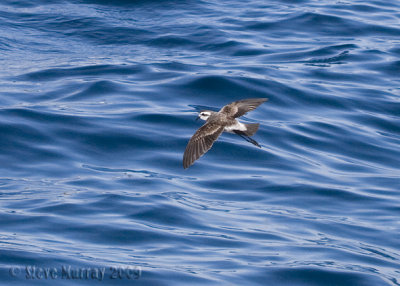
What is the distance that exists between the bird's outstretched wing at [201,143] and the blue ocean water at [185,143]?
1064mm

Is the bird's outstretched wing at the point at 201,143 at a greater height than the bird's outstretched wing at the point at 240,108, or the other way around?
the bird's outstretched wing at the point at 240,108

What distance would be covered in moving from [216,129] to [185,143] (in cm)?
320

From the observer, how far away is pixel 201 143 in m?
7.62

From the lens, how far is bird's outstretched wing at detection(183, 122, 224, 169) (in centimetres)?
742

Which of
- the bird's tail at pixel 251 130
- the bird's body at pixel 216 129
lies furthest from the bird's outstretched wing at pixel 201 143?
the bird's tail at pixel 251 130

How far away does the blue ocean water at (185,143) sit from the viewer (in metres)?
8.14

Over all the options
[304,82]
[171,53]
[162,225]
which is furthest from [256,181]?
[171,53]

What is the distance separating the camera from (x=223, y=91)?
12930 millimetres

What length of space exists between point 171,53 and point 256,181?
521 centimetres

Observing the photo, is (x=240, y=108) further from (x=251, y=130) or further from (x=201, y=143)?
(x=201, y=143)

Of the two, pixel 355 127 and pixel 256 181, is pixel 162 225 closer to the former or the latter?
pixel 256 181

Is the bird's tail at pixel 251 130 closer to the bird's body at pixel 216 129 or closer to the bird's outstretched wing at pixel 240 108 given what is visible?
the bird's body at pixel 216 129

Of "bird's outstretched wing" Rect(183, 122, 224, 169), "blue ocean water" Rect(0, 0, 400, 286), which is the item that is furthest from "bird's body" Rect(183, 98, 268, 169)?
"blue ocean water" Rect(0, 0, 400, 286)

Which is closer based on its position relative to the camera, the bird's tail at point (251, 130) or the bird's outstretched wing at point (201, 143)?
the bird's outstretched wing at point (201, 143)
